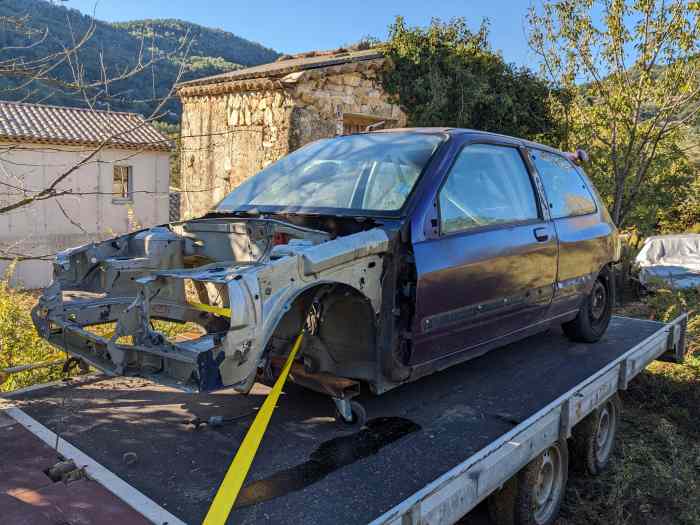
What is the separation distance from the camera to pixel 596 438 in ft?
13.6

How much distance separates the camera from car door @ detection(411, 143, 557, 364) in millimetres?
3285

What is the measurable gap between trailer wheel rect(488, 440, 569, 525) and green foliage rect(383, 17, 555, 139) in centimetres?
843

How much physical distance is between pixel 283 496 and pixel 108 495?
2.19ft

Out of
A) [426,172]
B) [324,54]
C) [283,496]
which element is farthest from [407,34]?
[283,496]

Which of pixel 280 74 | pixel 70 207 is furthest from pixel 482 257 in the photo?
pixel 70 207

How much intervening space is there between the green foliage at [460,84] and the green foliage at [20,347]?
25.1 feet

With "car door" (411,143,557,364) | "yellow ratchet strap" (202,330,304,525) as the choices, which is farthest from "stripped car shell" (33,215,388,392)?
"car door" (411,143,557,364)

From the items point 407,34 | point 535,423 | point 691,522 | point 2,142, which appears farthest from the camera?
point 2,142

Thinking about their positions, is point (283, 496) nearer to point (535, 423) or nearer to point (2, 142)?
point (535, 423)

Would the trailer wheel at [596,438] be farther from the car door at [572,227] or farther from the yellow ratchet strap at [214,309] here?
the yellow ratchet strap at [214,309]

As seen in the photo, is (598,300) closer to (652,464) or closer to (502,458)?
(652,464)

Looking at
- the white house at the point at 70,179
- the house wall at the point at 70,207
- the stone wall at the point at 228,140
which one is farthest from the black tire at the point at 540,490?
the house wall at the point at 70,207

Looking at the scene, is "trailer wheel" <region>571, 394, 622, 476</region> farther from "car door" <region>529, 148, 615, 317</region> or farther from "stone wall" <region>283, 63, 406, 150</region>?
"stone wall" <region>283, 63, 406, 150</region>

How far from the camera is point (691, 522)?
371 centimetres
